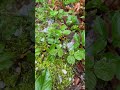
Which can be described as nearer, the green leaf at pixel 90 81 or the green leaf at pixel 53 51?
the green leaf at pixel 90 81

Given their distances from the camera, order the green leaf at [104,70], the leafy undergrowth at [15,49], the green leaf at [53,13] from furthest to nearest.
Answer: the green leaf at [53,13] < the leafy undergrowth at [15,49] < the green leaf at [104,70]

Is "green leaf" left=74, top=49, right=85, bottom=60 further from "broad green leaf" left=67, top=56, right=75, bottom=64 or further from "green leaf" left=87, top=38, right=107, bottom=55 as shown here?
"green leaf" left=87, top=38, right=107, bottom=55

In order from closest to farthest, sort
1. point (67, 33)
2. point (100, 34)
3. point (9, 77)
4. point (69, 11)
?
point (100, 34)
point (9, 77)
point (67, 33)
point (69, 11)

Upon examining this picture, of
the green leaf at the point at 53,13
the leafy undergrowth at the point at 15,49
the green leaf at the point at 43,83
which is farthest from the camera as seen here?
the green leaf at the point at 53,13

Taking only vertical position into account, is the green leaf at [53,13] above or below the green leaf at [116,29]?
above

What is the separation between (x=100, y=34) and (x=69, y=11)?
0.51 m

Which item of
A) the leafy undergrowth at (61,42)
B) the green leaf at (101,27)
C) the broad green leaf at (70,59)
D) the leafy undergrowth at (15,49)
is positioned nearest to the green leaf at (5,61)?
the leafy undergrowth at (15,49)

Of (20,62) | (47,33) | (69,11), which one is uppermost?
(69,11)

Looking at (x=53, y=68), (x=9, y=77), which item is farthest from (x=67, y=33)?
(x=9, y=77)

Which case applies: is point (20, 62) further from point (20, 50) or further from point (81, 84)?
point (81, 84)

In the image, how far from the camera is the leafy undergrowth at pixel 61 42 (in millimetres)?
2006

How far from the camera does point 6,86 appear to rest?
199 centimetres

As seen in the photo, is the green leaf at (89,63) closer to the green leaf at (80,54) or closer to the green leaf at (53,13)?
the green leaf at (80,54)

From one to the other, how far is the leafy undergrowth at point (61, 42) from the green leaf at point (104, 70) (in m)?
0.22
